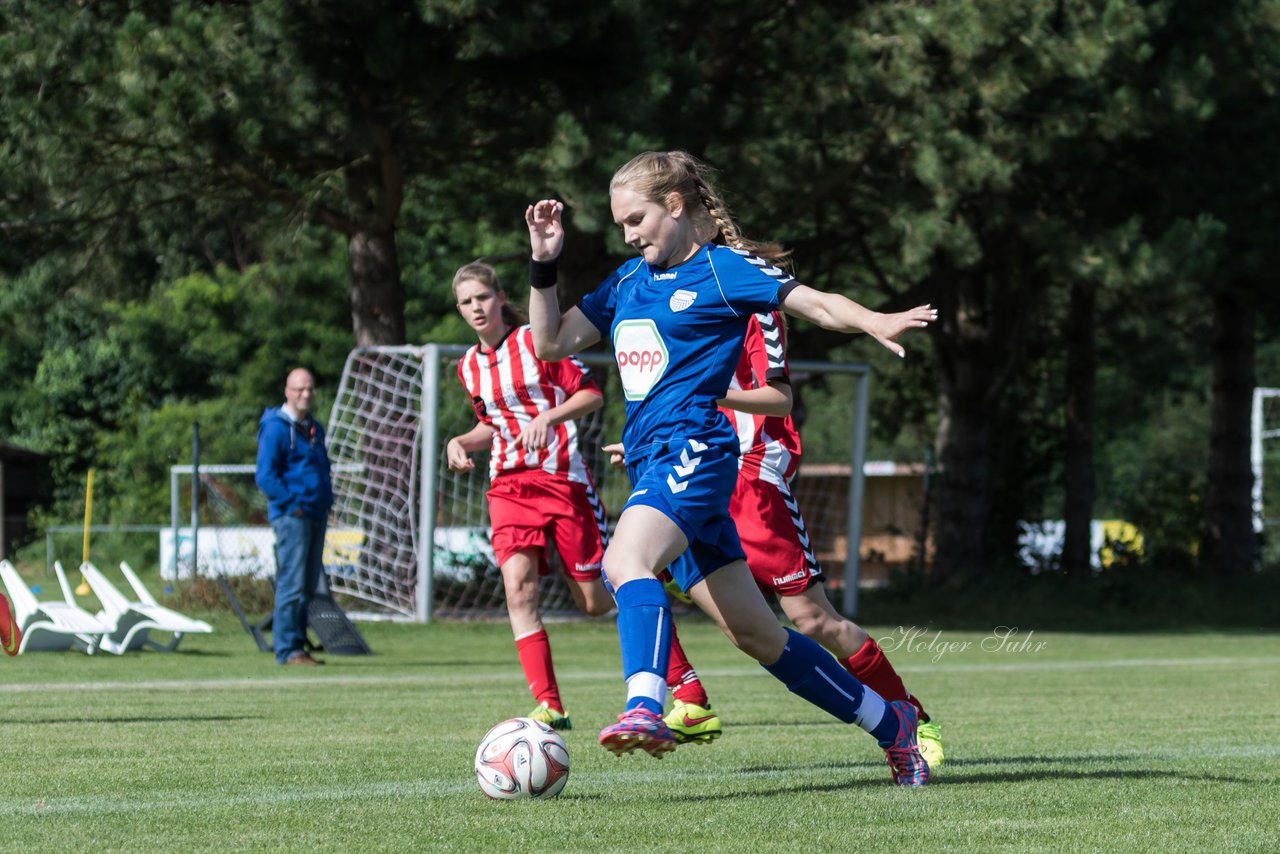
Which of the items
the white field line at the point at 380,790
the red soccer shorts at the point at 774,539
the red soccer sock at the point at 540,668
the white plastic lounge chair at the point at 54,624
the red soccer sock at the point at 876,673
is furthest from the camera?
the white plastic lounge chair at the point at 54,624

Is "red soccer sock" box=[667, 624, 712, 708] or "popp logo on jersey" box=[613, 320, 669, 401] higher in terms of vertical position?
"popp logo on jersey" box=[613, 320, 669, 401]

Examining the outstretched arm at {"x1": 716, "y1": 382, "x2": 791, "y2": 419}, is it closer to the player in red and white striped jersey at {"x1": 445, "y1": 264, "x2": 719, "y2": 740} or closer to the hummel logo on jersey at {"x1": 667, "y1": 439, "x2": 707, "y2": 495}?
the hummel logo on jersey at {"x1": 667, "y1": 439, "x2": 707, "y2": 495}

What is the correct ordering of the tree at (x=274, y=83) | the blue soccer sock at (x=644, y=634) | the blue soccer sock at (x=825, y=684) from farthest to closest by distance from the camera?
the tree at (x=274, y=83)
the blue soccer sock at (x=825, y=684)
the blue soccer sock at (x=644, y=634)

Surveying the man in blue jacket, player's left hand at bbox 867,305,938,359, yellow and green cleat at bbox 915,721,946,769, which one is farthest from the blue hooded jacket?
player's left hand at bbox 867,305,938,359

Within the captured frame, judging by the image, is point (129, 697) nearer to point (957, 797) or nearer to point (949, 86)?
point (957, 797)

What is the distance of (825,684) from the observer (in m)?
5.46

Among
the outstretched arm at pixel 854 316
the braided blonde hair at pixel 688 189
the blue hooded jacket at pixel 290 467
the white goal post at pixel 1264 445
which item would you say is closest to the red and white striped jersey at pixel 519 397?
the braided blonde hair at pixel 688 189

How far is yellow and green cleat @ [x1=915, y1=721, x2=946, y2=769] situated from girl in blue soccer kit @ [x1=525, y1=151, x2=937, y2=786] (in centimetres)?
64

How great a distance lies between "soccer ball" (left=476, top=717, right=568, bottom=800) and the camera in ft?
16.9

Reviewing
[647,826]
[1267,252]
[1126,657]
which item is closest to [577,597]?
[647,826]

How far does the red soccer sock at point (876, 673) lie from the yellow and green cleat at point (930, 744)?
0.07 meters

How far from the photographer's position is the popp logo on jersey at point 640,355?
523 cm

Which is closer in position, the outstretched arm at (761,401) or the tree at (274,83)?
the outstretched arm at (761,401)

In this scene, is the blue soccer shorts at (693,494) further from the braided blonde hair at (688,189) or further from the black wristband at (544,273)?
the braided blonde hair at (688,189)
